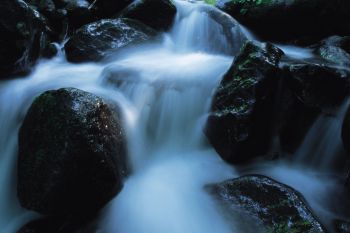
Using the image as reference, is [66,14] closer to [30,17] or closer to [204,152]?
[30,17]

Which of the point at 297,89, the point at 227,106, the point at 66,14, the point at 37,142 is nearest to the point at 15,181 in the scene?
the point at 37,142

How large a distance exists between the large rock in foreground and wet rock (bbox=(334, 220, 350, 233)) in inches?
100

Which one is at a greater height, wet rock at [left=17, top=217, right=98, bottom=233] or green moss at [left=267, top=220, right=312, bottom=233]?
green moss at [left=267, top=220, right=312, bottom=233]

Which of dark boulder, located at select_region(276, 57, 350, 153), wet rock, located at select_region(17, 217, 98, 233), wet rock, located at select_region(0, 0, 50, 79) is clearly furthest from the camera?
wet rock, located at select_region(0, 0, 50, 79)

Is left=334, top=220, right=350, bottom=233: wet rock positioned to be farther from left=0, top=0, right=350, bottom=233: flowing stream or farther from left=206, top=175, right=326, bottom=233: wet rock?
left=206, top=175, right=326, bottom=233: wet rock

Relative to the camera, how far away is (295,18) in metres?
8.17

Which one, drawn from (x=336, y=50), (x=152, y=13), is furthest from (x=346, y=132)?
(x=152, y=13)

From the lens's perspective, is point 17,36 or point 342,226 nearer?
point 342,226

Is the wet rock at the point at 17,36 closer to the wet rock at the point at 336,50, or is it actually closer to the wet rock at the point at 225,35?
the wet rock at the point at 225,35

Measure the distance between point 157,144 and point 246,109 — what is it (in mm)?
1505

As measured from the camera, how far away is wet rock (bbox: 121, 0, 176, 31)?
8.40 metres

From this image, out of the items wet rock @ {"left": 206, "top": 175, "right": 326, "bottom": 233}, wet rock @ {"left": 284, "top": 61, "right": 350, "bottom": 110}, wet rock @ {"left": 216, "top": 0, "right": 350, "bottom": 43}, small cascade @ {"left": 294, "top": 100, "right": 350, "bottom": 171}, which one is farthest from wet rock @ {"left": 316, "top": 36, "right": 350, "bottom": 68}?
wet rock @ {"left": 206, "top": 175, "right": 326, "bottom": 233}

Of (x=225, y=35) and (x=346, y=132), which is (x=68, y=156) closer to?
(x=346, y=132)

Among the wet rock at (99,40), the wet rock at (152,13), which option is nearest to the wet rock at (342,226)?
the wet rock at (99,40)
